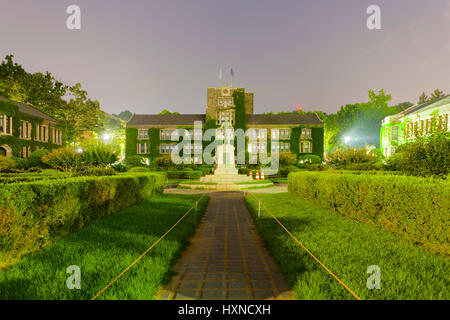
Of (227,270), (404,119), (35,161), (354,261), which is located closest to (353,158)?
(354,261)

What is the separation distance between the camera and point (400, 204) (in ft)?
21.4

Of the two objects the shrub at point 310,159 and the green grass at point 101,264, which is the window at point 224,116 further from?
the green grass at point 101,264

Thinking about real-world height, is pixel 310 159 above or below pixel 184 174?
above

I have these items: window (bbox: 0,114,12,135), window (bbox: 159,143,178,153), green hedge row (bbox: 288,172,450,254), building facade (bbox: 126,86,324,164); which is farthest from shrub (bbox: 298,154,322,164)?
window (bbox: 0,114,12,135)

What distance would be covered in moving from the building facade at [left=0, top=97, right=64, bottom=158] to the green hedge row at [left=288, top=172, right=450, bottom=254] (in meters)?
39.2

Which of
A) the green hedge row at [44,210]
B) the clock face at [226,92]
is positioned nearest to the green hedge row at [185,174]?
the green hedge row at [44,210]

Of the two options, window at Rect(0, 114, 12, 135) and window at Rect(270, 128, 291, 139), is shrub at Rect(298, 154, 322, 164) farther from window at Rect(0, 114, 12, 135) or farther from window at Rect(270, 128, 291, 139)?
window at Rect(0, 114, 12, 135)

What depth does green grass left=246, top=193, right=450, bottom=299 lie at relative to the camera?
3682 mm

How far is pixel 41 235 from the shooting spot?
17.4 feet

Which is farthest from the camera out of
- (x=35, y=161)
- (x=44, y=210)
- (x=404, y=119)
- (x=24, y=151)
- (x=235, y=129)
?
(x=235, y=129)

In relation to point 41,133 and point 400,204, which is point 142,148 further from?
point 400,204

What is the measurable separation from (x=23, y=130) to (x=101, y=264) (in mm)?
43026

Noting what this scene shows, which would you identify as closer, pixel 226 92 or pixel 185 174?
pixel 185 174

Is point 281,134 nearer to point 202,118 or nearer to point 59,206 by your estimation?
point 202,118
